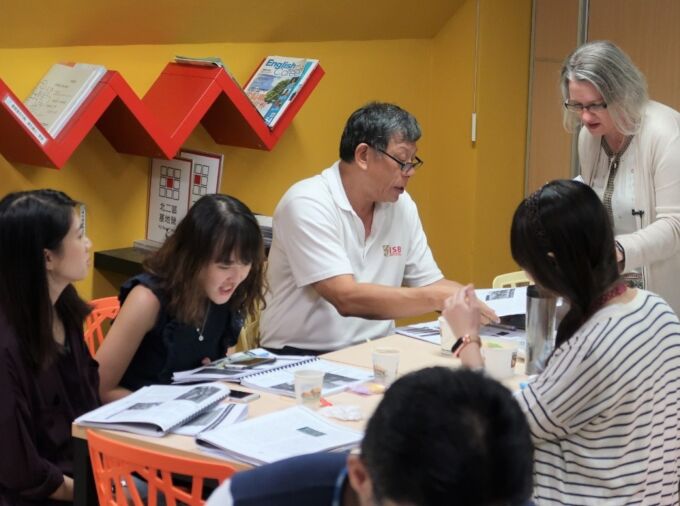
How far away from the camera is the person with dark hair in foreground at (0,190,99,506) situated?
2.21 metres

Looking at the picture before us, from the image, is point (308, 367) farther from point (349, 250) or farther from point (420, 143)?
point (420, 143)

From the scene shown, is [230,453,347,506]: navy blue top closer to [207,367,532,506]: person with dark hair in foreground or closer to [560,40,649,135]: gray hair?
[207,367,532,506]: person with dark hair in foreground

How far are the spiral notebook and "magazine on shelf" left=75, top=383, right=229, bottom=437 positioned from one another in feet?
0.41

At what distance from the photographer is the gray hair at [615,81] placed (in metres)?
3.05

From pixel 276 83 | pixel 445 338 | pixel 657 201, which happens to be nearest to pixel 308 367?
pixel 445 338

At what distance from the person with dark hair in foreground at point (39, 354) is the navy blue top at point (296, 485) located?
1065 mm

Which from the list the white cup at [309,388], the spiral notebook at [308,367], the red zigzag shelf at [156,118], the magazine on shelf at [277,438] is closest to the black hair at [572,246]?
the magazine on shelf at [277,438]

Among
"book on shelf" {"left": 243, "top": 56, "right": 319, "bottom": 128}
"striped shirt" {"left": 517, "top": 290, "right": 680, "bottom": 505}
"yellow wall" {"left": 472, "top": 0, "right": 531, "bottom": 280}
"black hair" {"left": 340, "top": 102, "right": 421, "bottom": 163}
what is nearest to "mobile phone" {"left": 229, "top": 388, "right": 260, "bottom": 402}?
"striped shirt" {"left": 517, "top": 290, "right": 680, "bottom": 505}

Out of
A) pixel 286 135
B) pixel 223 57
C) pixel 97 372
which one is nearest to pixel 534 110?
pixel 286 135

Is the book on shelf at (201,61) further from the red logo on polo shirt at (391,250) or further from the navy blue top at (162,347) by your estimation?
the navy blue top at (162,347)

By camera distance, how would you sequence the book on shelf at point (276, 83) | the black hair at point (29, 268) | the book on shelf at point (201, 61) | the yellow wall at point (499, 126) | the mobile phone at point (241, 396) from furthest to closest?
the yellow wall at point (499, 126) < the book on shelf at point (276, 83) < the book on shelf at point (201, 61) < the mobile phone at point (241, 396) < the black hair at point (29, 268)

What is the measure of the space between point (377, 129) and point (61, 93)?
3.58ft

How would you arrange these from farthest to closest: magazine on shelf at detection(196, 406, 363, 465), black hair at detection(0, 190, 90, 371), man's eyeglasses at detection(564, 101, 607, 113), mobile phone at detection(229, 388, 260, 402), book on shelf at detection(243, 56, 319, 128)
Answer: book on shelf at detection(243, 56, 319, 128) < man's eyeglasses at detection(564, 101, 607, 113) < mobile phone at detection(229, 388, 260, 402) < black hair at detection(0, 190, 90, 371) < magazine on shelf at detection(196, 406, 363, 465)

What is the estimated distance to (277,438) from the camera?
2.10 m
